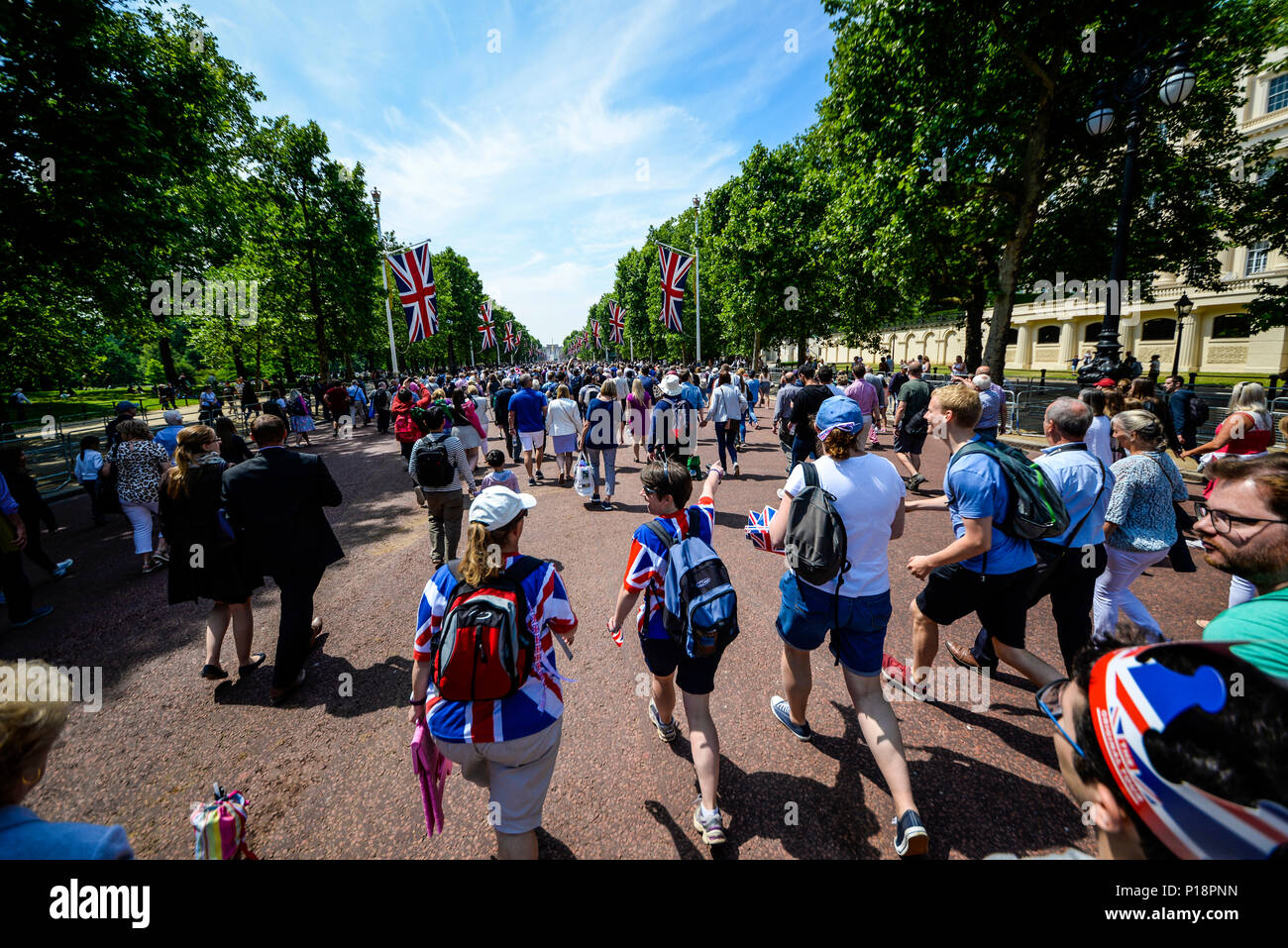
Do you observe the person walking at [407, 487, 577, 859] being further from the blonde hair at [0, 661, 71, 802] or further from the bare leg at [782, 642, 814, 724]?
the bare leg at [782, 642, 814, 724]

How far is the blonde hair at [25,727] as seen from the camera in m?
1.14

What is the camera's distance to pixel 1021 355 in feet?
156

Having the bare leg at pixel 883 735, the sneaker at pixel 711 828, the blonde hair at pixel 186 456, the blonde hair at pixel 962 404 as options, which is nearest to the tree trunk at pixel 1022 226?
the blonde hair at pixel 962 404

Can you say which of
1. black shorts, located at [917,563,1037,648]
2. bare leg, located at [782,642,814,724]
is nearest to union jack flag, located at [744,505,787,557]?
bare leg, located at [782,642,814,724]

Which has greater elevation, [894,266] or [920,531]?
[894,266]

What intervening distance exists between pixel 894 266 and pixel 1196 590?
12095mm

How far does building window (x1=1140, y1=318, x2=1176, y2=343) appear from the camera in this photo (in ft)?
122

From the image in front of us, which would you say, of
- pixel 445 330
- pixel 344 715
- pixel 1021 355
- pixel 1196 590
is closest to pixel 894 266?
pixel 1196 590

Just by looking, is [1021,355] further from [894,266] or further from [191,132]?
[191,132]

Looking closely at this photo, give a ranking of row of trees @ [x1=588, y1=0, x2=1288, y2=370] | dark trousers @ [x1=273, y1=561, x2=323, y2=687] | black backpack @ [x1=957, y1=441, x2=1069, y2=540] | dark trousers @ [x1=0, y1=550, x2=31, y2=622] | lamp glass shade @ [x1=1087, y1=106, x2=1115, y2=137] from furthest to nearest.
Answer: row of trees @ [x1=588, y1=0, x2=1288, y2=370]
lamp glass shade @ [x1=1087, y1=106, x2=1115, y2=137]
dark trousers @ [x1=0, y1=550, x2=31, y2=622]
dark trousers @ [x1=273, y1=561, x2=323, y2=687]
black backpack @ [x1=957, y1=441, x2=1069, y2=540]

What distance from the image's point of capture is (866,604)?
8.68 ft

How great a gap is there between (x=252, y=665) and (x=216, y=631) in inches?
17.9

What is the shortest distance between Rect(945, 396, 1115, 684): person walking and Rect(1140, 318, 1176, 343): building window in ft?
167
